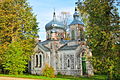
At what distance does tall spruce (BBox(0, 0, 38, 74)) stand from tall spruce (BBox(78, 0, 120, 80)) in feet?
28.2

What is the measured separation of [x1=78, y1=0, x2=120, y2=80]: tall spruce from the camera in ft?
50.8

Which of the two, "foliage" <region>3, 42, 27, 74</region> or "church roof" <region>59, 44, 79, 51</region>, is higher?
"church roof" <region>59, 44, 79, 51</region>

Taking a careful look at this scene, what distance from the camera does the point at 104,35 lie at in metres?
15.6

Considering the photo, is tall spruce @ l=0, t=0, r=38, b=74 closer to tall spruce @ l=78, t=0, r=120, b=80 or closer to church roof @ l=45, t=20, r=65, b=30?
church roof @ l=45, t=20, r=65, b=30

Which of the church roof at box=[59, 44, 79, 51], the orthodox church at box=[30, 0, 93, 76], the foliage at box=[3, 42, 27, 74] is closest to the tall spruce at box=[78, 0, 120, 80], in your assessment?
the foliage at box=[3, 42, 27, 74]

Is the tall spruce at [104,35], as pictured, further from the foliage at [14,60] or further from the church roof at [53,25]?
the church roof at [53,25]

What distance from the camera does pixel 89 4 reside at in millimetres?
17094

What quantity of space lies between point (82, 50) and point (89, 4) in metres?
10.4

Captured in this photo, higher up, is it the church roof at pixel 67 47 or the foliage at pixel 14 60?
the church roof at pixel 67 47

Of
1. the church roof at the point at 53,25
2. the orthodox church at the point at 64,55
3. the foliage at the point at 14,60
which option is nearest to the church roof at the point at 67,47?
the orthodox church at the point at 64,55

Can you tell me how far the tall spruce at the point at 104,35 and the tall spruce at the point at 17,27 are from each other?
8593 millimetres

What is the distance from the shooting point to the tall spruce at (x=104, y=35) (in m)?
15.5

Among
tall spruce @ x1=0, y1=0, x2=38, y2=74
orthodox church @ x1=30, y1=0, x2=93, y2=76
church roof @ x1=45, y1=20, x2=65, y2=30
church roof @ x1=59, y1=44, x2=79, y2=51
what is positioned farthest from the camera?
church roof @ x1=45, y1=20, x2=65, y2=30

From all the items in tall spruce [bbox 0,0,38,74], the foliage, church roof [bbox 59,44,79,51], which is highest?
tall spruce [bbox 0,0,38,74]
